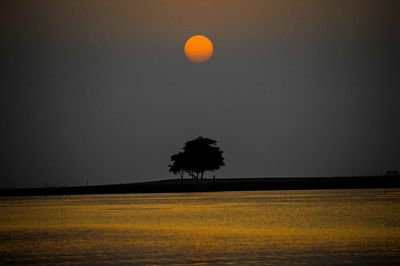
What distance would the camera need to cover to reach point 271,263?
5303cm

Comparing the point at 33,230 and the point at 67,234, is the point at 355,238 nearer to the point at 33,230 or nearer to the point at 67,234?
the point at 67,234

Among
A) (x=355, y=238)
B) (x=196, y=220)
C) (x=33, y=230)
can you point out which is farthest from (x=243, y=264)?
(x=196, y=220)

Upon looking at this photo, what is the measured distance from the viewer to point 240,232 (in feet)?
259

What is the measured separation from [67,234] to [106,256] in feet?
74.8

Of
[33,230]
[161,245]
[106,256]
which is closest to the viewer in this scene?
[106,256]

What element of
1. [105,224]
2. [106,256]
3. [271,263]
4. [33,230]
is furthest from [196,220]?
[271,263]

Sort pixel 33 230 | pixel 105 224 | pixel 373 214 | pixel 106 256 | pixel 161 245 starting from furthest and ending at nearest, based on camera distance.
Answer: pixel 373 214, pixel 105 224, pixel 33 230, pixel 161 245, pixel 106 256

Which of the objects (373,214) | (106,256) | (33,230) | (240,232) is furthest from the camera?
(373,214)

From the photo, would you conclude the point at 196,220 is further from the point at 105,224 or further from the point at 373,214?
the point at 373,214

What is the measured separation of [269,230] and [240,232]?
113 inches

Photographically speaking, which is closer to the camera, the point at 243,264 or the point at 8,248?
the point at 243,264

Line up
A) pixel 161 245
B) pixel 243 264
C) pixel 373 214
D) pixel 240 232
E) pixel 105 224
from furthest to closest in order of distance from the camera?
pixel 373 214 → pixel 105 224 → pixel 240 232 → pixel 161 245 → pixel 243 264

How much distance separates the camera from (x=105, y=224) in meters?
96.0

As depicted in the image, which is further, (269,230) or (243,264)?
(269,230)
